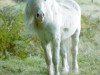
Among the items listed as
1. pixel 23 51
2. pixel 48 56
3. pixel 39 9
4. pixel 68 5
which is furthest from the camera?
pixel 23 51

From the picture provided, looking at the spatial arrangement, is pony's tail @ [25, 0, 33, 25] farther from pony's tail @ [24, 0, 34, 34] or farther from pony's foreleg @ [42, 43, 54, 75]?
pony's foreleg @ [42, 43, 54, 75]

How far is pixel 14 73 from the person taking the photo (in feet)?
28.3

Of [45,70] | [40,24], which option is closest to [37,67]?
[45,70]

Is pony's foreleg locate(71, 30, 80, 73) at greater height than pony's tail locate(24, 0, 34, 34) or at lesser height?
lesser

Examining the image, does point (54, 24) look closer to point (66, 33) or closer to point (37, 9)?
point (37, 9)

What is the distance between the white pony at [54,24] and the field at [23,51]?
0.55 meters

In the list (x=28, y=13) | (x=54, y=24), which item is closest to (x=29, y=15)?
(x=28, y=13)

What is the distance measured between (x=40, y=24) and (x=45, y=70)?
1576 mm

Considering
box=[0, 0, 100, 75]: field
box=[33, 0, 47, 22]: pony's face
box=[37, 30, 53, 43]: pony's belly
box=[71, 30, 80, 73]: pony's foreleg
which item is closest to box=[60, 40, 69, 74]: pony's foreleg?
box=[71, 30, 80, 73]: pony's foreleg

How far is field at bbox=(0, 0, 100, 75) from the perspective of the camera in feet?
29.1

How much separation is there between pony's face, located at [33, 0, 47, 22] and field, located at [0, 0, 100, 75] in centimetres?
179

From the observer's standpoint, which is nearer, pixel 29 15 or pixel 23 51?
pixel 29 15

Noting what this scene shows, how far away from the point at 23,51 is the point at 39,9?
291 cm

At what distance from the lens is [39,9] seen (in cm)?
712
